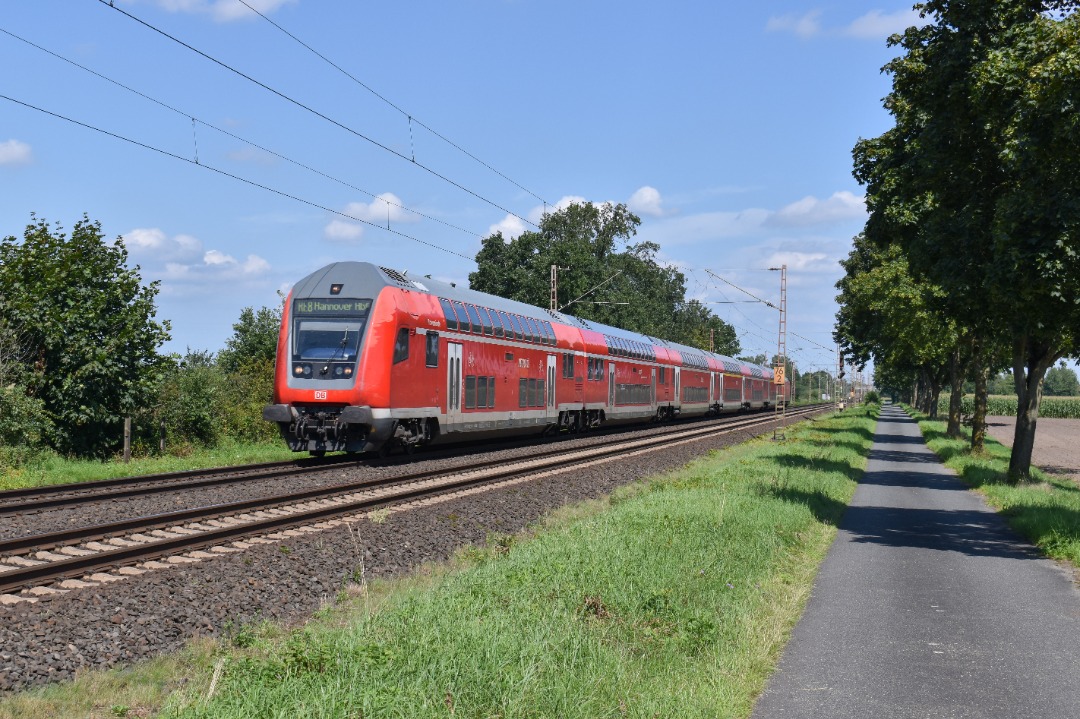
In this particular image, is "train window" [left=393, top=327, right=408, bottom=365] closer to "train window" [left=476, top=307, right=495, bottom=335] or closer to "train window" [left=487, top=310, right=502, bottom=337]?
"train window" [left=476, top=307, right=495, bottom=335]

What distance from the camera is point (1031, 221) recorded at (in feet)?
45.2

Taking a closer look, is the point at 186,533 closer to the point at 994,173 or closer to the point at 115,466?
the point at 115,466

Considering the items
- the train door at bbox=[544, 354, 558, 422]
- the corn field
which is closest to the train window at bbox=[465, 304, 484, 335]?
the train door at bbox=[544, 354, 558, 422]

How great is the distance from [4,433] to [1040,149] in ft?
64.0

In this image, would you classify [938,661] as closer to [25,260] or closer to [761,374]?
[25,260]

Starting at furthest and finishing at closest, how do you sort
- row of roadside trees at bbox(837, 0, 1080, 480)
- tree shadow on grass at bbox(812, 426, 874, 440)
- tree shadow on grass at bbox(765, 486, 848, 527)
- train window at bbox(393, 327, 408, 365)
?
tree shadow on grass at bbox(812, 426, 874, 440) → train window at bbox(393, 327, 408, 365) → tree shadow on grass at bbox(765, 486, 848, 527) → row of roadside trees at bbox(837, 0, 1080, 480)

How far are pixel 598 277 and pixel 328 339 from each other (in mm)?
58404

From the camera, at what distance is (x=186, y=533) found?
39.8 feet

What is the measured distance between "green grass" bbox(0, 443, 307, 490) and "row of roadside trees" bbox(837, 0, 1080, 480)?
15331 mm

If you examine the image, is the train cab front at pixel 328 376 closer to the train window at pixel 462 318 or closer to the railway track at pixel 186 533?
the railway track at pixel 186 533

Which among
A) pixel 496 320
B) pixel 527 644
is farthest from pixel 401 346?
pixel 527 644

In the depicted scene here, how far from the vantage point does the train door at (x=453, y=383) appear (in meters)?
23.8

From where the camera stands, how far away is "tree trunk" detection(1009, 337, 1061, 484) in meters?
22.9

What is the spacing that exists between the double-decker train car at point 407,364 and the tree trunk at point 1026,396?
12.8 m
